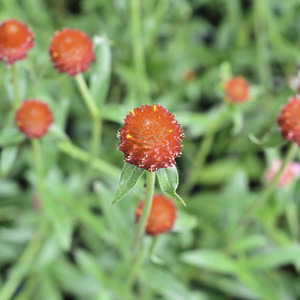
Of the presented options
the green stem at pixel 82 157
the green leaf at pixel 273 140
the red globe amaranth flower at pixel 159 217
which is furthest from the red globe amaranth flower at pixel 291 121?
the green stem at pixel 82 157

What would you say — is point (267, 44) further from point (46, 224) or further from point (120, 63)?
point (46, 224)

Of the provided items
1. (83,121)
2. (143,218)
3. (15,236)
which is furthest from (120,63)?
(143,218)

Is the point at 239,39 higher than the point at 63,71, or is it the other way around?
the point at 239,39

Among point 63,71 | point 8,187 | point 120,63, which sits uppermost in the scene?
point 120,63

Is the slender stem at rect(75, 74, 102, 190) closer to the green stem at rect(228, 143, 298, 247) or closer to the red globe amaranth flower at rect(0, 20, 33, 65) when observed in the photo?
the red globe amaranth flower at rect(0, 20, 33, 65)

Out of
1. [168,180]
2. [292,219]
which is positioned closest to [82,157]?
[168,180]

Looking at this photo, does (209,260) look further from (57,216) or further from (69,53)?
(69,53)
